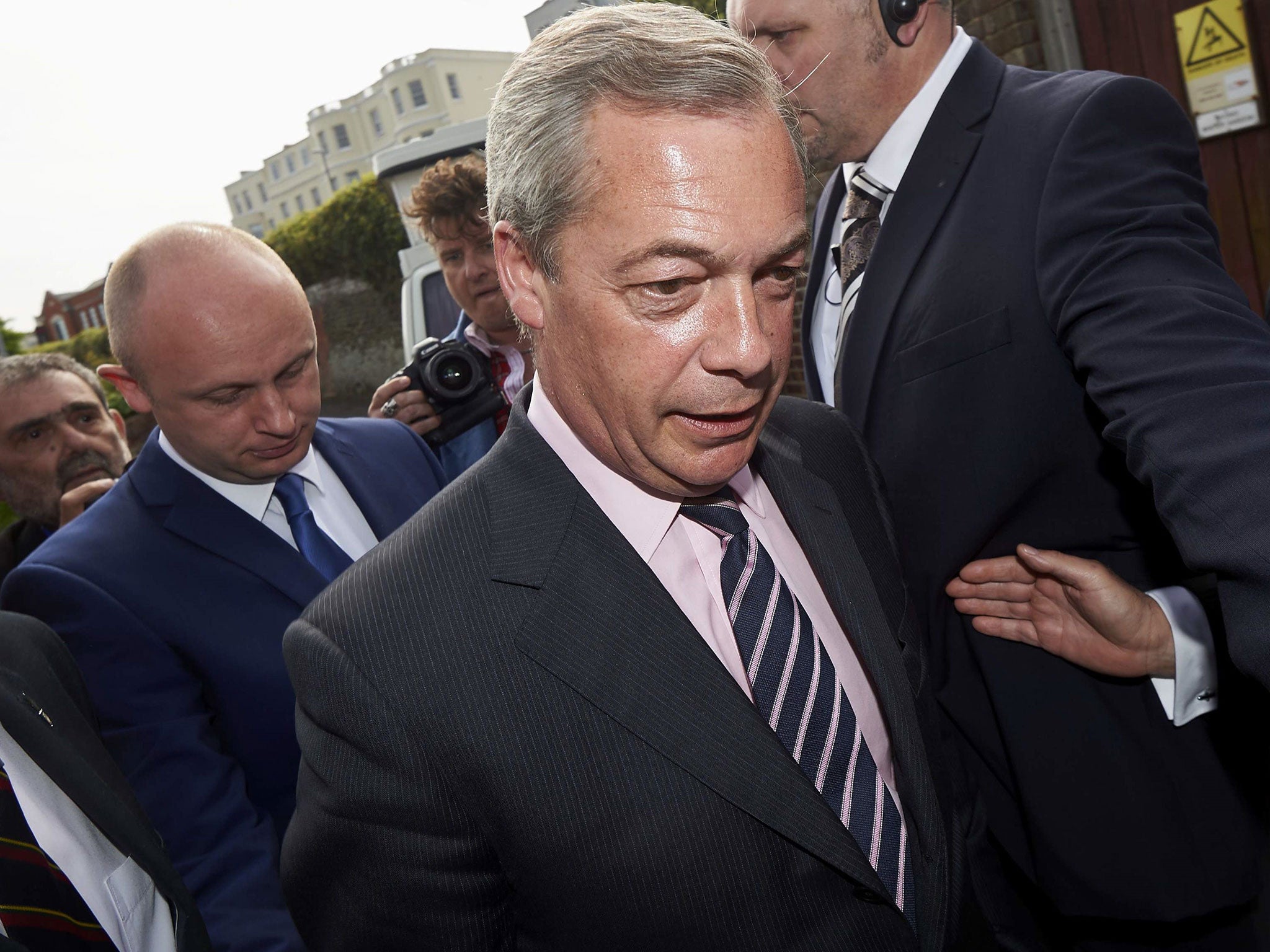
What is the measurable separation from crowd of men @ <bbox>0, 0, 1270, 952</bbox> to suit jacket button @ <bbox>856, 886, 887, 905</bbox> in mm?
25

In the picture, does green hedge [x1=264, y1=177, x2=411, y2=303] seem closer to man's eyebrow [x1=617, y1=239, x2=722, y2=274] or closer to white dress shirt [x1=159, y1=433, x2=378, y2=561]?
white dress shirt [x1=159, y1=433, x2=378, y2=561]

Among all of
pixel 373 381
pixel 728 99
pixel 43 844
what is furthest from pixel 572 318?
pixel 373 381

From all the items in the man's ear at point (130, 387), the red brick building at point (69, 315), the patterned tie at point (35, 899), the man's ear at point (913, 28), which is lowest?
the patterned tie at point (35, 899)

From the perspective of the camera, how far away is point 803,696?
133cm

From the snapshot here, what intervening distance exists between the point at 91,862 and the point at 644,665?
37.6 inches

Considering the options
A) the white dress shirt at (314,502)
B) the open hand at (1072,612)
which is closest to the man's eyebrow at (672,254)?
the open hand at (1072,612)

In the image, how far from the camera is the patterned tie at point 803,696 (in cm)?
131

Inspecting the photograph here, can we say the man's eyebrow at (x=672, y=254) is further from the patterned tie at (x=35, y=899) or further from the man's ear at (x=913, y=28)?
the patterned tie at (x=35, y=899)

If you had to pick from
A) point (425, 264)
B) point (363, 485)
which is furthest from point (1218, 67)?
point (425, 264)

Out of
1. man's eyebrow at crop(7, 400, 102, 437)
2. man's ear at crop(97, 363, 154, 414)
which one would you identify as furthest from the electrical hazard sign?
man's eyebrow at crop(7, 400, 102, 437)

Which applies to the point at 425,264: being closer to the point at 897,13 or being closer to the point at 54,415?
the point at 54,415

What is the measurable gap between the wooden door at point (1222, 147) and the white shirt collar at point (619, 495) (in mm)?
3258

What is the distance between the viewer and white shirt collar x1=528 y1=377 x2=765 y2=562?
4.41 feet

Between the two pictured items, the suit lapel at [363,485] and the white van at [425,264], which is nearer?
the suit lapel at [363,485]
